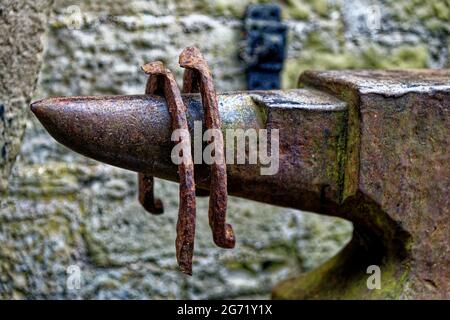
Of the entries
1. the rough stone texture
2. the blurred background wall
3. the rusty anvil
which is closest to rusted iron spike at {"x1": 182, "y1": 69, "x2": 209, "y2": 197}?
the rusty anvil

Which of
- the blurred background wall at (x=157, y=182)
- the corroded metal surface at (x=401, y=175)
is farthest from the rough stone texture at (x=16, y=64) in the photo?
the corroded metal surface at (x=401, y=175)

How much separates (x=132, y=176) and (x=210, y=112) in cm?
75

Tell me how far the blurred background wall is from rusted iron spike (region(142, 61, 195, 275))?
0.68 meters

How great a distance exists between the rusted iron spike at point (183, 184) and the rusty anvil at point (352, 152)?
0.11ft

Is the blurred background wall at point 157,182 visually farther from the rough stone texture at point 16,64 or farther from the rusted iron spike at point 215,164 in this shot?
the rusted iron spike at point 215,164

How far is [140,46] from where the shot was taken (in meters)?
1.69

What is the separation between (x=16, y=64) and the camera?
125 cm

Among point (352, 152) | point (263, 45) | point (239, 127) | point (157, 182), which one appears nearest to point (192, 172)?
point (239, 127)

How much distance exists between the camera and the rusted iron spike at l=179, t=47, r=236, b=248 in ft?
3.21

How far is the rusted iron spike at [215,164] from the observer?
38.5 inches

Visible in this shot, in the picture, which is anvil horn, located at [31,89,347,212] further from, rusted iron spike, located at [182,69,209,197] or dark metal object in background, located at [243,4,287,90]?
dark metal object in background, located at [243,4,287,90]
